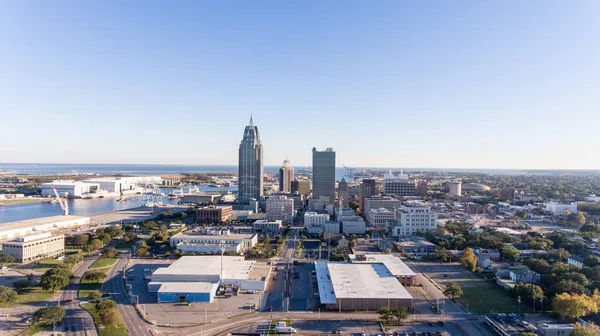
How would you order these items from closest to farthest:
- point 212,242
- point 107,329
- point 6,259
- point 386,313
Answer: point 107,329 → point 386,313 → point 6,259 → point 212,242

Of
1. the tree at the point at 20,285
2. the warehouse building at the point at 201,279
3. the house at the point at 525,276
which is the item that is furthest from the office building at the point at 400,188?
the tree at the point at 20,285

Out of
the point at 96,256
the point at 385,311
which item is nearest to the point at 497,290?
the point at 385,311

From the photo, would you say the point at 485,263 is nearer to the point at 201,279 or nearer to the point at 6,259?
the point at 201,279

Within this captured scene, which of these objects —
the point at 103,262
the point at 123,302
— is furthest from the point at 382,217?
the point at 123,302

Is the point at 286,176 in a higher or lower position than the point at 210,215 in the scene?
higher

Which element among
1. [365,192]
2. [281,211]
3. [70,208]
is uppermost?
[365,192]

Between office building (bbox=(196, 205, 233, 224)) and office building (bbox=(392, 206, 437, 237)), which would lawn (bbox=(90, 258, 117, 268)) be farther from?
office building (bbox=(392, 206, 437, 237))
